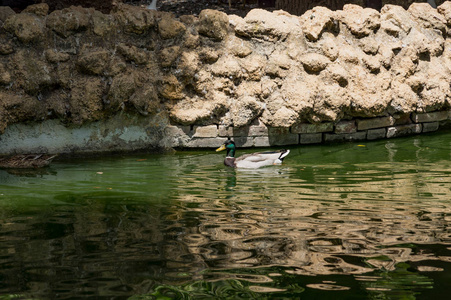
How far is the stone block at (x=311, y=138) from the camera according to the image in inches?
437

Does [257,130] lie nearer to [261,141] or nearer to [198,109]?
[261,141]

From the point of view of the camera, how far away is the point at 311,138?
36.6 ft

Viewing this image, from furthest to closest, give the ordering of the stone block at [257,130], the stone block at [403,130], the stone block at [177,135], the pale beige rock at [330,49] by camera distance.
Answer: the stone block at [403,130], the pale beige rock at [330,49], the stone block at [257,130], the stone block at [177,135]

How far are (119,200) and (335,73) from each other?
532 cm

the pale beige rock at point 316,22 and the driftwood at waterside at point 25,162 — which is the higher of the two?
the pale beige rock at point 316,22

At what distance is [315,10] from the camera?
11.1 meters

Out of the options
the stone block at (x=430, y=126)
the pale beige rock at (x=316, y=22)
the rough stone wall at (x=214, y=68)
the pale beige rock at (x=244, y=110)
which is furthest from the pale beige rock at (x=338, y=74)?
the stone block at (x=430, y=126)

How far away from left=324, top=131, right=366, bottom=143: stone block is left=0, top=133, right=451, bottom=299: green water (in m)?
1.85

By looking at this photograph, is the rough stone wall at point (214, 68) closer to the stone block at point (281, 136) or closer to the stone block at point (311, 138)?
the stone block at point (281, 136)

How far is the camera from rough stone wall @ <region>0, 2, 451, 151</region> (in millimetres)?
9852

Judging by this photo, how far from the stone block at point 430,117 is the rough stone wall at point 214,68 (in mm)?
149

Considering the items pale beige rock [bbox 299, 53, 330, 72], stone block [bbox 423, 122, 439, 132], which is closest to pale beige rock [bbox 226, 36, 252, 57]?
pale beige rock [bbox 299, 53, 330, 72]

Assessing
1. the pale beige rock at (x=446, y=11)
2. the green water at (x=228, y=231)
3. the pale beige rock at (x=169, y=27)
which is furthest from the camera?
the pale beige rock at (x=446, y=11)

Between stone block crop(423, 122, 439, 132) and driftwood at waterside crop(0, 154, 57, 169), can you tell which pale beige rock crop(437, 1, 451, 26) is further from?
driftwood at waterside crop(0, 154, 57, 169)
